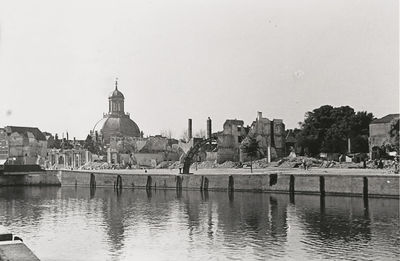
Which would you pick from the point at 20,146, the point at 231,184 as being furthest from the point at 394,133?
the point at 20,146

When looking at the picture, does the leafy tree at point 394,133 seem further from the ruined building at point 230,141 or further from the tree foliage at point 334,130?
the ruined building at point 230,141

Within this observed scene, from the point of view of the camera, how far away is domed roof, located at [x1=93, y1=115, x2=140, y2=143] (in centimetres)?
11325

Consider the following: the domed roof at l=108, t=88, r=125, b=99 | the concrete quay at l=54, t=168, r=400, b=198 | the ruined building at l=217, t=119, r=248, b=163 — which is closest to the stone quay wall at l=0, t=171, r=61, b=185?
the concrete quay at l=54, t=168, r=400, b=198

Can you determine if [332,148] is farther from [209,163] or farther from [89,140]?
[89,140]

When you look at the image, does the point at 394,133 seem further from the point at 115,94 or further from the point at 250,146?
the point at 115,94

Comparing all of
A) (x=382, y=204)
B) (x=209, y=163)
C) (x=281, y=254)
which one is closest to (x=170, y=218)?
(x=281, y=254)

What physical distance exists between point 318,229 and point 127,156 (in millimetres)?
66367

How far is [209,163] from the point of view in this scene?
60.5m

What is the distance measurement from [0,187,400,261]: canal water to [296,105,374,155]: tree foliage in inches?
1096

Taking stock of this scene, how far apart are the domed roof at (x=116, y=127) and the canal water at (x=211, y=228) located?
78785 mm

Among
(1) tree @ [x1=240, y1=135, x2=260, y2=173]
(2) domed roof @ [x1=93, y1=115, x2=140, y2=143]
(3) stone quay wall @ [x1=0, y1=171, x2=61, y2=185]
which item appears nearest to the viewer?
(3) stone quay wall @ [x1=0, y1=171, x2=61, y2=185]

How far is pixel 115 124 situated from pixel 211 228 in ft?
314

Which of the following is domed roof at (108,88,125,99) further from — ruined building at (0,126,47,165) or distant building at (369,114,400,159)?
distant building at (369,114,400,159)

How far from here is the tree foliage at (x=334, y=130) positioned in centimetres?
5993
